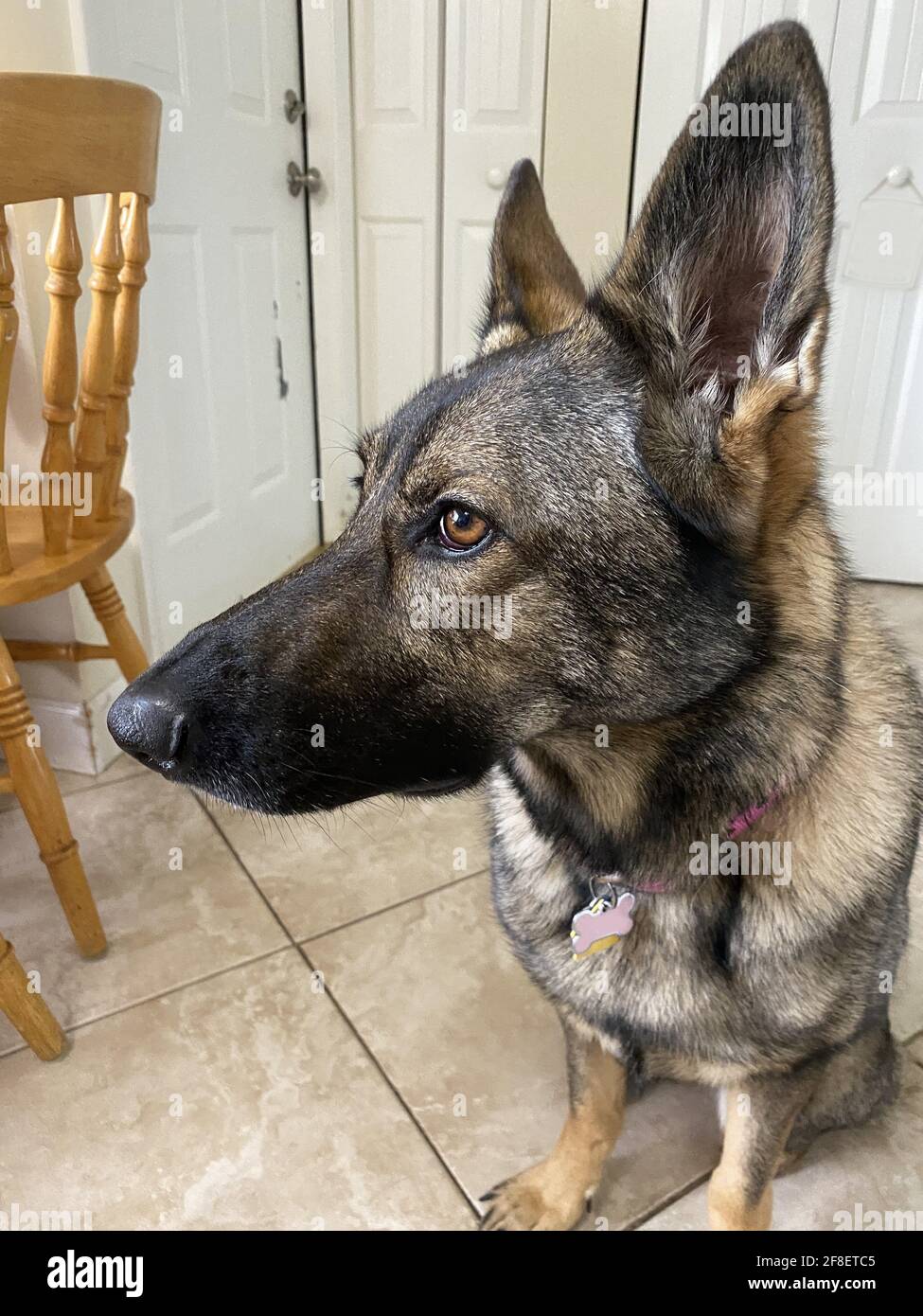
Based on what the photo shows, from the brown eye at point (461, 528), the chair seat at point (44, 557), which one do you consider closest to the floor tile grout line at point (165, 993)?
the chair seat at point (44, 557)

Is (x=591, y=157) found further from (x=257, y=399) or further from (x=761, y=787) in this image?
(x=761, y=787)

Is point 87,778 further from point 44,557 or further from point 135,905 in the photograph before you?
point 44,557

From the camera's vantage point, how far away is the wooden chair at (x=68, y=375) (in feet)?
3.86

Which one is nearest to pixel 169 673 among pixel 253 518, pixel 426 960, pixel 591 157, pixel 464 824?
pixel 426 960

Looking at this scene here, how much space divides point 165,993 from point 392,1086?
1.38 feet

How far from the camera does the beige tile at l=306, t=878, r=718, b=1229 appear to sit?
1219 mm

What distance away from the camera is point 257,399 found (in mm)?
2596

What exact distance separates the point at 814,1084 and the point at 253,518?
7.10ft

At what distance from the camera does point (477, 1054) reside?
138 centimetres
